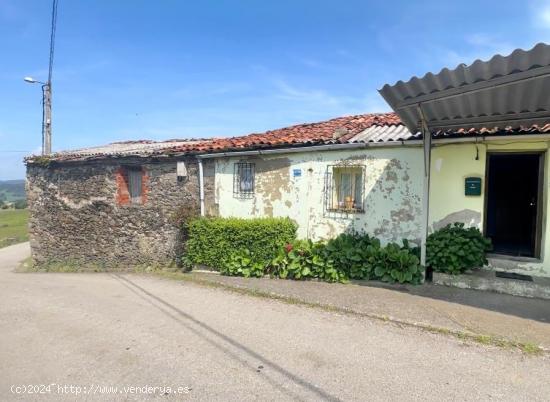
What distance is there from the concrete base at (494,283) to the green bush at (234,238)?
3.42 m

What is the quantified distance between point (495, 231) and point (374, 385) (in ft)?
27.6

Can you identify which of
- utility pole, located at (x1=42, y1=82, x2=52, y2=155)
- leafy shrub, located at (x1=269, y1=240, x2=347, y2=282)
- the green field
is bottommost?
the green field

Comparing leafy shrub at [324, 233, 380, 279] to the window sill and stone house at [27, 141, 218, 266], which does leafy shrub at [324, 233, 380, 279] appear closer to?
the window sill

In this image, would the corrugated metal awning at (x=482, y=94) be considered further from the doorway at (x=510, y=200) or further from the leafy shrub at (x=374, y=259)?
the doorway at (x=510, y=200)

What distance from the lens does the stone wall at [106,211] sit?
11.6m

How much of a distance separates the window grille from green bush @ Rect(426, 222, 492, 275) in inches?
357

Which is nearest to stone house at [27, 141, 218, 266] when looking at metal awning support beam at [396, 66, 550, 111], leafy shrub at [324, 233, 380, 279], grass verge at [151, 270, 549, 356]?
grass verge at [151, 270, 549, 356]

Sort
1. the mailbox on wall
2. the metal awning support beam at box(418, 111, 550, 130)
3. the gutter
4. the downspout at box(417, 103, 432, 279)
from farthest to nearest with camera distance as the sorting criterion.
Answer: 1. the gutter
2. the mailbox on wall
3. the downspout at box(417, 103, 432, 279)
4. the metal awning support beam at box(418, 111, 550, 130)

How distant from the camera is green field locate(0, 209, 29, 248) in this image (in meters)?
30.0

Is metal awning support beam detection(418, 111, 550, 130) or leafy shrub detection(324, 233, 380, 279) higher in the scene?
metal awning support beam detection(418, 111, 550, 130)

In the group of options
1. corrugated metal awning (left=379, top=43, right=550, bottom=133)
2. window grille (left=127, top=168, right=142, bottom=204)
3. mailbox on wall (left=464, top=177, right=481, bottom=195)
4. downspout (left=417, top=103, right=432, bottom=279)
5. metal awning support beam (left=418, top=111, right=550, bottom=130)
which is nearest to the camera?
corrugated metal awning (left=379, top=43, right=550, bottom=133)

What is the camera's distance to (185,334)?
5082mm

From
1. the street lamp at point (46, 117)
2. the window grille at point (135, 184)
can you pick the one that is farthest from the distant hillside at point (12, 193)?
the window grille at point (135, 184)

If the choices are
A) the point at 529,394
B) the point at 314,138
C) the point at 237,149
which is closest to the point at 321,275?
the point at 314,138
